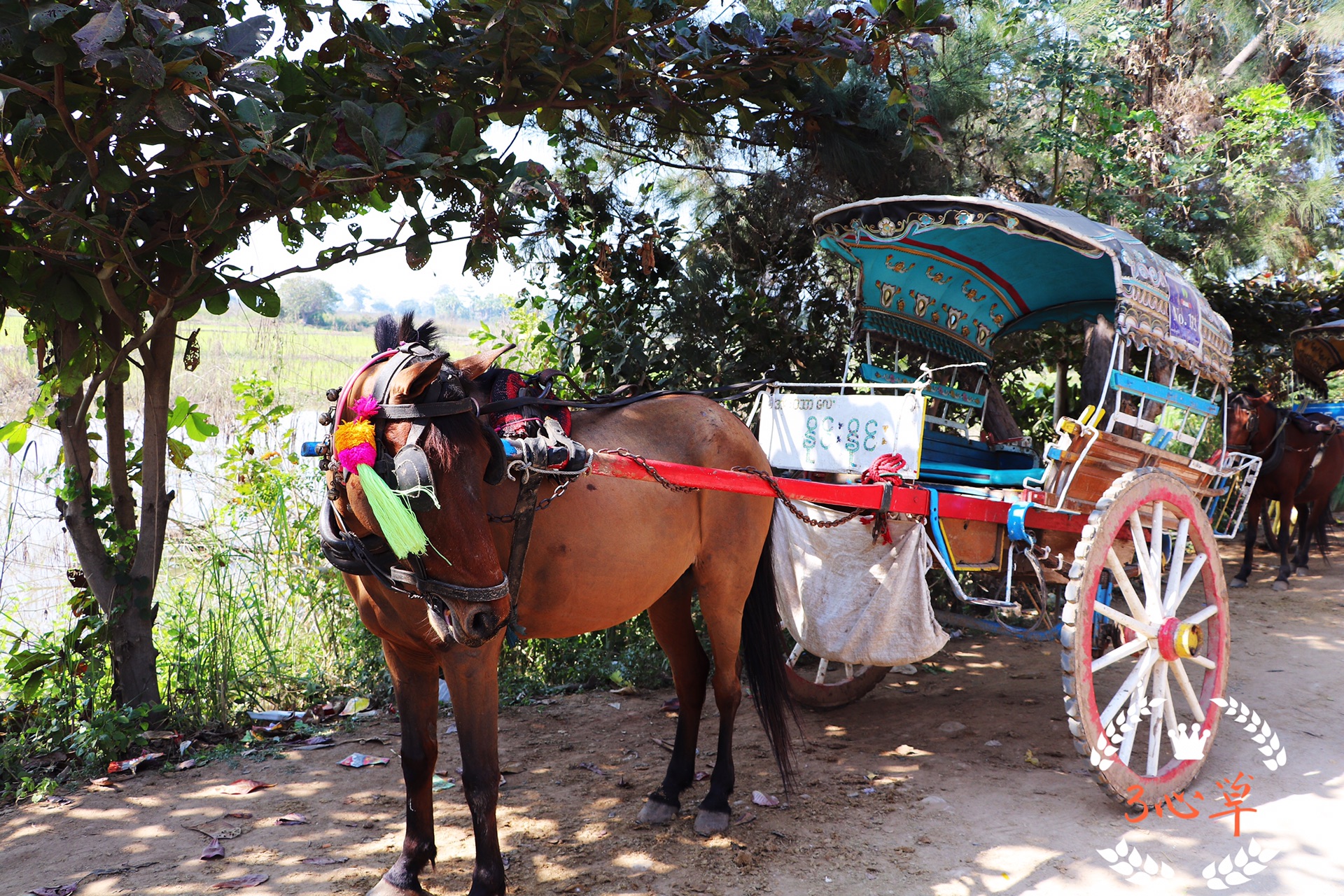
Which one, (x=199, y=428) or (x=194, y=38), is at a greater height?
(x=194, y=38)

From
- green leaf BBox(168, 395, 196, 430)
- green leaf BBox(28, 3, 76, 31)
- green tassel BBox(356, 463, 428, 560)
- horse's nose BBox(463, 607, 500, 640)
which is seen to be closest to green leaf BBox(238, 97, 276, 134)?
green leaf BBox(28, 3, 76, 31)

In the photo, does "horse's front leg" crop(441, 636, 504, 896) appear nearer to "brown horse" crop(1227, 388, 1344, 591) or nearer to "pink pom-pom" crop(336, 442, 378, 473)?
"pink pom-pom" crop(336, 442, 378, 473)

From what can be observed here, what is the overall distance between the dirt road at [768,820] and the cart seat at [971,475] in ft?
4.05

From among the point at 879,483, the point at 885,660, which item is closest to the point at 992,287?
the point at 879,483

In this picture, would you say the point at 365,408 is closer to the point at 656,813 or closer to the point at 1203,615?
the point at 656,813

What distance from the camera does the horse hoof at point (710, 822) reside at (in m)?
3.23

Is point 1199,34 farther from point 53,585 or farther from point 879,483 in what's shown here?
point 53,585

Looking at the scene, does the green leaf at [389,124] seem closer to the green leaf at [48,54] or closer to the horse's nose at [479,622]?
the green leaf at [48,54]

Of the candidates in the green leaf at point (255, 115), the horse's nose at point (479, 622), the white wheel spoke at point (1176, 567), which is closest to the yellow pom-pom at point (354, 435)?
the horse's nose at point (479, 622)

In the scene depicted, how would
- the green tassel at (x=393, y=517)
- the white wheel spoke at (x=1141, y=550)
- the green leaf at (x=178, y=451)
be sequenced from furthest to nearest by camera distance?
the green leaf at (x=178, y=451)
the white wheel spoke at (x=1141, y=550)
the green tassel at (x=393, y=517)

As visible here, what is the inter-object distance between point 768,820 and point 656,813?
440 millimetres

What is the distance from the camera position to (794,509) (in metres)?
3.60

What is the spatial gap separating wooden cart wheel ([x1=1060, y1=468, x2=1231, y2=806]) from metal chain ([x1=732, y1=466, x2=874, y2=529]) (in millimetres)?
927

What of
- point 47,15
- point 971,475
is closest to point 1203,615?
point 971,475
